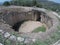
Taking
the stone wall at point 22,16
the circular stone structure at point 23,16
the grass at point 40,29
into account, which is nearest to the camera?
the grass at point 40,29

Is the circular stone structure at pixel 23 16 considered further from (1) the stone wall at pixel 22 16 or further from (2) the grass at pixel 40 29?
(2) the grass at pixel 40 29

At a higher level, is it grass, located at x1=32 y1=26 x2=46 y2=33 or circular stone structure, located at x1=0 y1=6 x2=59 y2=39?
circular stone structure, located at x1=0 y1=6 x2=59 y2=39

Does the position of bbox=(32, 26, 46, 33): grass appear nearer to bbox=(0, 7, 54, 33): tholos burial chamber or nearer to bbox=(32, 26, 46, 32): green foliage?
bbox=(32, 26, 46, 32): green foliage

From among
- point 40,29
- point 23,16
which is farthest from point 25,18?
point 40,29

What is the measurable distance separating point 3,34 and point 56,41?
1.93 m

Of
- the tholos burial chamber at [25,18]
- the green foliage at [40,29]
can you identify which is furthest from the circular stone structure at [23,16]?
the green foliage at [40,29]

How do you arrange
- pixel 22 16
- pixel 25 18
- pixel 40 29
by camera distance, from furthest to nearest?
pixel 25 18 < pixel 22 16 < pixel 40 29

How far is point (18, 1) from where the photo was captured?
1254 centimetres

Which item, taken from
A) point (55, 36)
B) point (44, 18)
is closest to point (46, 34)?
point (55, 36)

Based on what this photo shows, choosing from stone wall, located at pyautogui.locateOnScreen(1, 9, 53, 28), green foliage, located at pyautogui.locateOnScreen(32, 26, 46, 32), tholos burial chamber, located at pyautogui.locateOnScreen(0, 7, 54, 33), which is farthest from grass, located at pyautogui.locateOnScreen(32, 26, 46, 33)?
stone wall, located at pyautogui.locateOnScreen(1, 9, 53, 28)

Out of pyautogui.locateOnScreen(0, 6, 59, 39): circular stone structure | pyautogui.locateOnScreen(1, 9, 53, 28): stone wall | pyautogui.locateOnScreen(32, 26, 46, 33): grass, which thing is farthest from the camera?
pyautogui.locateOnScreen(1, 9, 53, 28): stone wall

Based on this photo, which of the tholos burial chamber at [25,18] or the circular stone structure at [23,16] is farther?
the tholos burial chamber at [25,18]

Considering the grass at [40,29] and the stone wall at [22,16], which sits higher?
the stone wall at [22,16]

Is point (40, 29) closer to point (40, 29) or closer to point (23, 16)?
point (40, 29)
